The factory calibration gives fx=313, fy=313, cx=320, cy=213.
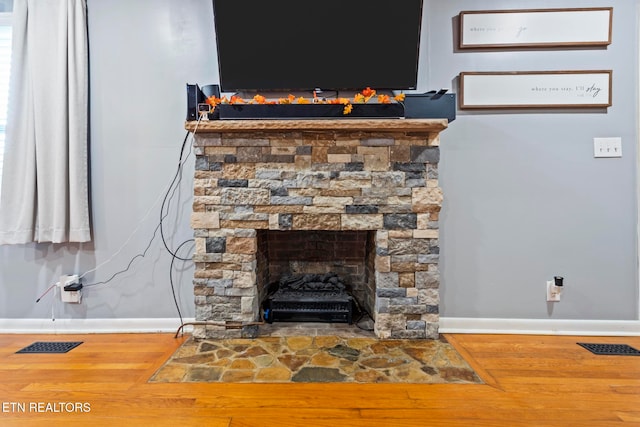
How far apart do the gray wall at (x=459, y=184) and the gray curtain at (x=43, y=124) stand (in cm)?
12

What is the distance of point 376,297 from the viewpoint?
179 centimetres

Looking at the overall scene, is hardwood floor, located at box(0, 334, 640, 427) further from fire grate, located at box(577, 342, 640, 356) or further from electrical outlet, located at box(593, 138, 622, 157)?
electrical outlet, located at box(593, 138, 622, 157)

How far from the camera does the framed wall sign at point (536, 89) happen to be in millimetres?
1840

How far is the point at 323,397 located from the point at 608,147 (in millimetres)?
2133

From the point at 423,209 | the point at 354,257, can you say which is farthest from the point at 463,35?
the point at 354,257

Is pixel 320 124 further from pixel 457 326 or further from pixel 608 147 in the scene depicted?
pixel 608 147

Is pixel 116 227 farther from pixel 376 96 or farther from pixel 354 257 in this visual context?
pixel 376 96

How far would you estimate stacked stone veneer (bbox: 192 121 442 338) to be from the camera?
1720 millimetres

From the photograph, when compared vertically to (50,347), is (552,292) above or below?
above

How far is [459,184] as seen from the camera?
6.29 feet

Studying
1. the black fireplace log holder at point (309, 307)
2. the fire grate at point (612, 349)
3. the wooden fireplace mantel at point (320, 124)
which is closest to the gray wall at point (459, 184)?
the fire grate at point (612, 349)

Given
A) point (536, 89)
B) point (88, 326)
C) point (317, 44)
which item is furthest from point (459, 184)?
point (88, 326)

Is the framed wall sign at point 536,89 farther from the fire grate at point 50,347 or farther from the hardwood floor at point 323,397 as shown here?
the fire grate at point 50,347

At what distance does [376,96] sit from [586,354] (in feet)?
5.98
